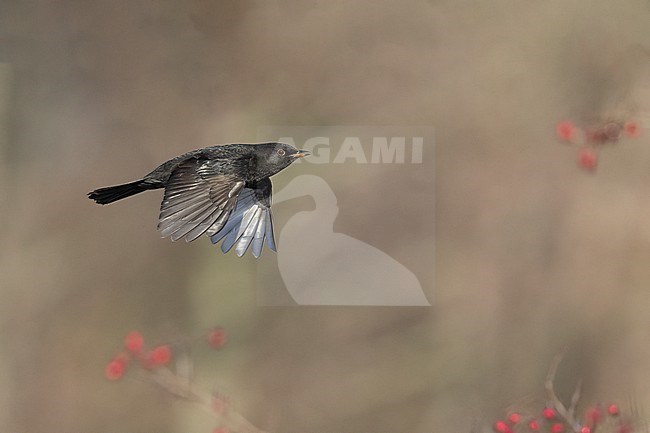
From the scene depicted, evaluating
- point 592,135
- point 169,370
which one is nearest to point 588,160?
point 592,135

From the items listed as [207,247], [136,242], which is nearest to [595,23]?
[207,247]

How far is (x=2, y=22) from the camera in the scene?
66.1 inches

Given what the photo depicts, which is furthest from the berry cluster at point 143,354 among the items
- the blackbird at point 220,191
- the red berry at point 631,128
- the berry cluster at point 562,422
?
the red berry at point 631,128

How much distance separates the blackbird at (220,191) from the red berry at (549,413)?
721 mm

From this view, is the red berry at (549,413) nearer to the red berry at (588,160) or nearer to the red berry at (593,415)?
the red berry at (593,415)

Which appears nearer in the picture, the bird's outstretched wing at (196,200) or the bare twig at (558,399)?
the bird's outstretched wing at (196,200)

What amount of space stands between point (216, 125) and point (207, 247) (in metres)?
0.24

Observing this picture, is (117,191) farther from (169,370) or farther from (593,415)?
(593,415)

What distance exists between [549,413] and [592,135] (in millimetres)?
548

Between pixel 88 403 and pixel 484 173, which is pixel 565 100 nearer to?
pixel 484 173

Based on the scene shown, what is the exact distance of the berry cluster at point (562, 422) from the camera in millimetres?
1553

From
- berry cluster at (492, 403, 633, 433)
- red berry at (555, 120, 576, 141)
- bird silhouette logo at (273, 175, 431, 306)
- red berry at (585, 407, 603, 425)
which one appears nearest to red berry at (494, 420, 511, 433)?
berry cluster at (492, 403, 633, 433)

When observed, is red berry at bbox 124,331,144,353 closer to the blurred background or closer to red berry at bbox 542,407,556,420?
the blurred background

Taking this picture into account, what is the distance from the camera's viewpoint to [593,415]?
62.4 inches
